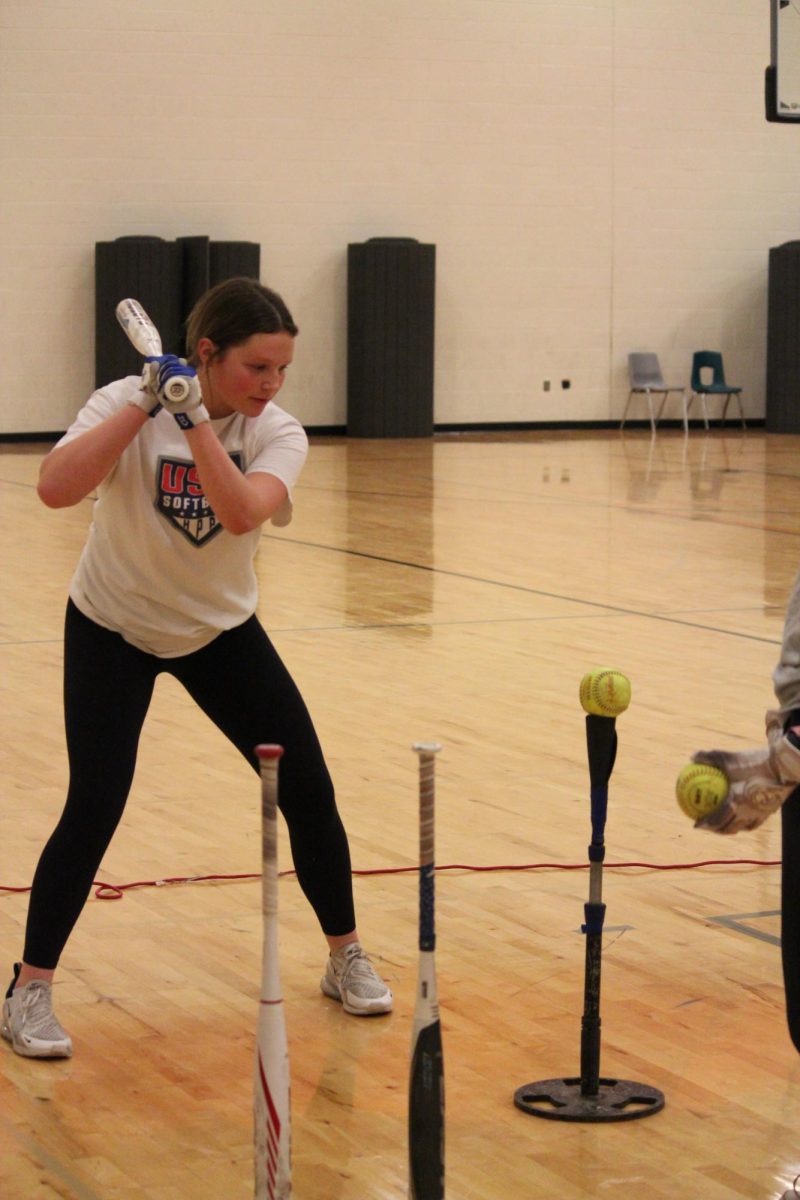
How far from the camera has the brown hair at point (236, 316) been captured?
3.32 meters

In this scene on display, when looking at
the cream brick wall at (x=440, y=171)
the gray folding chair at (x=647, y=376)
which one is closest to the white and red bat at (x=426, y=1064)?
the cream brick wall at (x=440, y=171)

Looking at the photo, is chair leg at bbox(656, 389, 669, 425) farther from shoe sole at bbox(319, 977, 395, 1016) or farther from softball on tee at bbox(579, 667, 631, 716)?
softball on tee at bbox(579, 667, 631, 716)

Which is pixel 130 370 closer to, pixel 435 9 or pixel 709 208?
pixel 435 9

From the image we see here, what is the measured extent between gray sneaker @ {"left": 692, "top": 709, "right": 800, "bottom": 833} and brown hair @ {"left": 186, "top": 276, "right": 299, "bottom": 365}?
4.30 feet

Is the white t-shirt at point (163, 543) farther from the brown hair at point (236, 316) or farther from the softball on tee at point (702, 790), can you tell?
the softball on tee at point (702, 790)

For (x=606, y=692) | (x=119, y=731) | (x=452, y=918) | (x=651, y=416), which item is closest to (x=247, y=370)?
(x=119, y=731)

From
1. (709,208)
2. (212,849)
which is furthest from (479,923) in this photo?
(709,208)

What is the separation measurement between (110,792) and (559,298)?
1836 centimetres

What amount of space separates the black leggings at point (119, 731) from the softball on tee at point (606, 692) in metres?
0.69

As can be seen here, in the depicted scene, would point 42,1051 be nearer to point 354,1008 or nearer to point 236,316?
point 354,1008

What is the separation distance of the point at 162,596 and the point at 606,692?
892mm

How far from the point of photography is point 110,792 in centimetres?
341

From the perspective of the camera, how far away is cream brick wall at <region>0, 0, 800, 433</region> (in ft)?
60.7

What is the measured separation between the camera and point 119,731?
3400 mm
